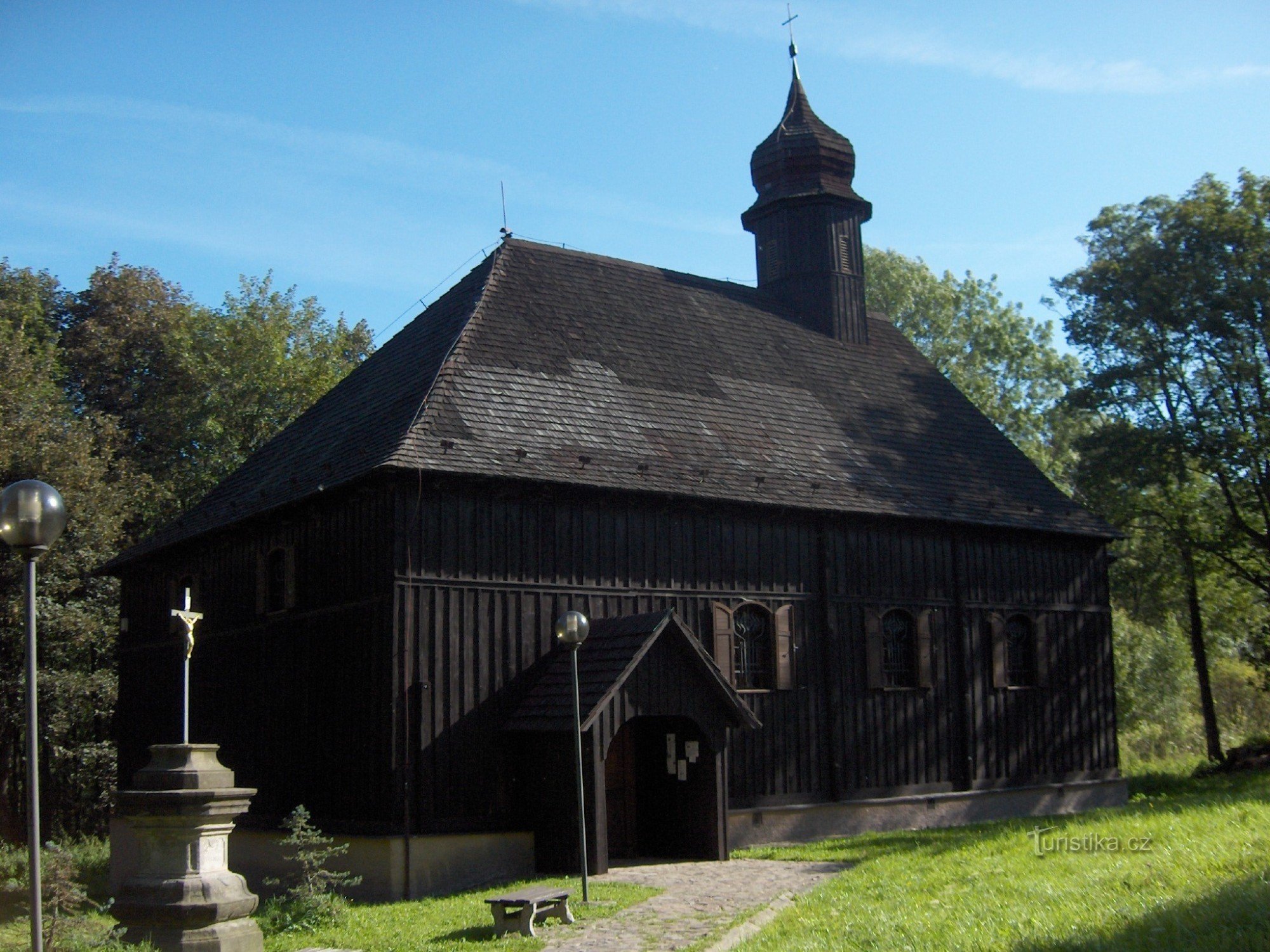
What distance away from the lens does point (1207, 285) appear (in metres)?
29.0

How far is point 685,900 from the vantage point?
44.0 feet

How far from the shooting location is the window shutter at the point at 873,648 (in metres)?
20.1

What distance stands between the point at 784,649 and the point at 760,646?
1.19 ft

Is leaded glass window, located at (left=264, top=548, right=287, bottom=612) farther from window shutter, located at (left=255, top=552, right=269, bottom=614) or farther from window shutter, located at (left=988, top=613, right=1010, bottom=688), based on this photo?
window shutter, located at (left=988, top=613, right=1010, bottom=688)

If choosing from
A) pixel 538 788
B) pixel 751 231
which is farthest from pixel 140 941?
pixel 751 231

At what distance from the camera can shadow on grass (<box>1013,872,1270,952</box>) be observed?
Result: 27.9 ft

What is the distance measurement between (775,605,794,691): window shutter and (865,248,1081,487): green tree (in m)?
28.9

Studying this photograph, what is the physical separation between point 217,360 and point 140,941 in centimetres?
2881

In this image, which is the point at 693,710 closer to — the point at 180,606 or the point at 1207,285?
the point at 180,606

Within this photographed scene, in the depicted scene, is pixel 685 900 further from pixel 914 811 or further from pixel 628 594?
pixel 914 811

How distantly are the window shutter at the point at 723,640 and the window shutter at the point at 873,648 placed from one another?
8.72 ft

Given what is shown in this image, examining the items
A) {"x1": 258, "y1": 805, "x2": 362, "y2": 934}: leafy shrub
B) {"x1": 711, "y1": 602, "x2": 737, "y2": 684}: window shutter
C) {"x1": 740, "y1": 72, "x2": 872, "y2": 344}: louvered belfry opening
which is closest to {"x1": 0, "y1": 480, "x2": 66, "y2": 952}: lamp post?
{"x1": 258, "y1": 805, "x2": 362, "y2": 934}: leafy shrub

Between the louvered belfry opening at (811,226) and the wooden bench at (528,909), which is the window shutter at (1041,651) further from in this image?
the wooden bench at (528,909)

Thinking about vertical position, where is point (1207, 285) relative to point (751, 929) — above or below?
above
